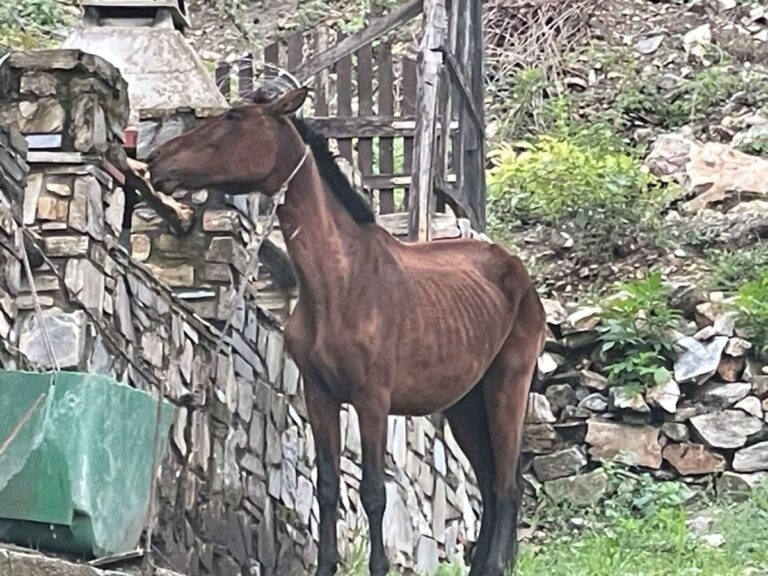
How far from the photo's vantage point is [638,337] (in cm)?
1145

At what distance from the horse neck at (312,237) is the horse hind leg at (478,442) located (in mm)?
980

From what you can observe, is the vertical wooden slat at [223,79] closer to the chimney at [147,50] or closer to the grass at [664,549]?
the chimney at [147,50]

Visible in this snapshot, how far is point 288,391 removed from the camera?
24.8 ft

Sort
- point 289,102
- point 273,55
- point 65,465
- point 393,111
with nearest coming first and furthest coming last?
point 65,465 < point 289,102 < point 393,111 < point 273,55

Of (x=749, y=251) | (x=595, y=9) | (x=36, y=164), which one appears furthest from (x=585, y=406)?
(x=595, y=9)

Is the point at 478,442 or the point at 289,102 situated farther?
the point at 478,442

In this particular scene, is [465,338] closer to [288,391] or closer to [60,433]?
[288,391]

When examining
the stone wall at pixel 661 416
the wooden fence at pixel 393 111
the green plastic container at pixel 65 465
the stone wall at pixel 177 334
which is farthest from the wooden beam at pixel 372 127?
the green plastic container at pixel 65 465

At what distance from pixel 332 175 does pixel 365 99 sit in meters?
3.63

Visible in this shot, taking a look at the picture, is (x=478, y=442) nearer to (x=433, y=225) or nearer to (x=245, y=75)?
(x=433, y=225)

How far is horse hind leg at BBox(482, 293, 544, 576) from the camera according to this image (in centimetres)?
632

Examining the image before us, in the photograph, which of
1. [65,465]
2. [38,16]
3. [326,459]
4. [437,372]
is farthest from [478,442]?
[38,16]

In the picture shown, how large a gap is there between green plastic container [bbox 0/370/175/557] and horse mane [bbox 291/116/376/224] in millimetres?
1692

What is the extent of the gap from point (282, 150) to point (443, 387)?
971mm
